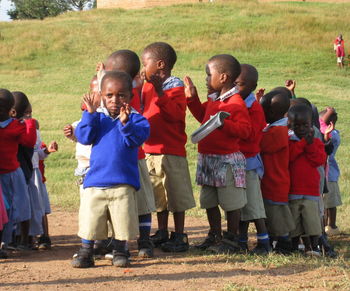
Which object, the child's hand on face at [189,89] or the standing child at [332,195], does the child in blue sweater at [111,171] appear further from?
the standing child at [332,195]

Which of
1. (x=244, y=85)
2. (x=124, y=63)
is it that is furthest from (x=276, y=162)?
(x=124, y=63)

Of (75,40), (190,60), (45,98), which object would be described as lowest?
(45,98)

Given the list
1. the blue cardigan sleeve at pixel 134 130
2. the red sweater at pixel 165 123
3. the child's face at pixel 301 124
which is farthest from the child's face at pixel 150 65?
the child's face at pixel 301 124

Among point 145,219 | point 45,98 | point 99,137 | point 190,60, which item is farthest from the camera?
point 190,60

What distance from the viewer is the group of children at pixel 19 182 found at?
223 inches

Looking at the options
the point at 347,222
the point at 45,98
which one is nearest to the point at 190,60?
the point at 45,98

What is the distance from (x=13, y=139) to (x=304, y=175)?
257cm

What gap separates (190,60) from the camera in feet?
89.2

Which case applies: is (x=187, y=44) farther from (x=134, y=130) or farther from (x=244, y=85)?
(x=134, y=130)

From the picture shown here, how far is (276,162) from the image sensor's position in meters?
5.95

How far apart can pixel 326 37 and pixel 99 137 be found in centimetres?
2685

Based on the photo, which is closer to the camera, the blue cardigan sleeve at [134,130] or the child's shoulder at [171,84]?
the blue cardigan sleeve at [134,130]

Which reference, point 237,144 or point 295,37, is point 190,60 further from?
point 237,144

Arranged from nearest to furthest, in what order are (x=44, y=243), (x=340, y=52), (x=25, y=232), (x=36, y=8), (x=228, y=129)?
(x=228, y=129) < (x=25, y=232) < (x=44, y=243) < (x=340, y=52) < (x=36, y=8)
